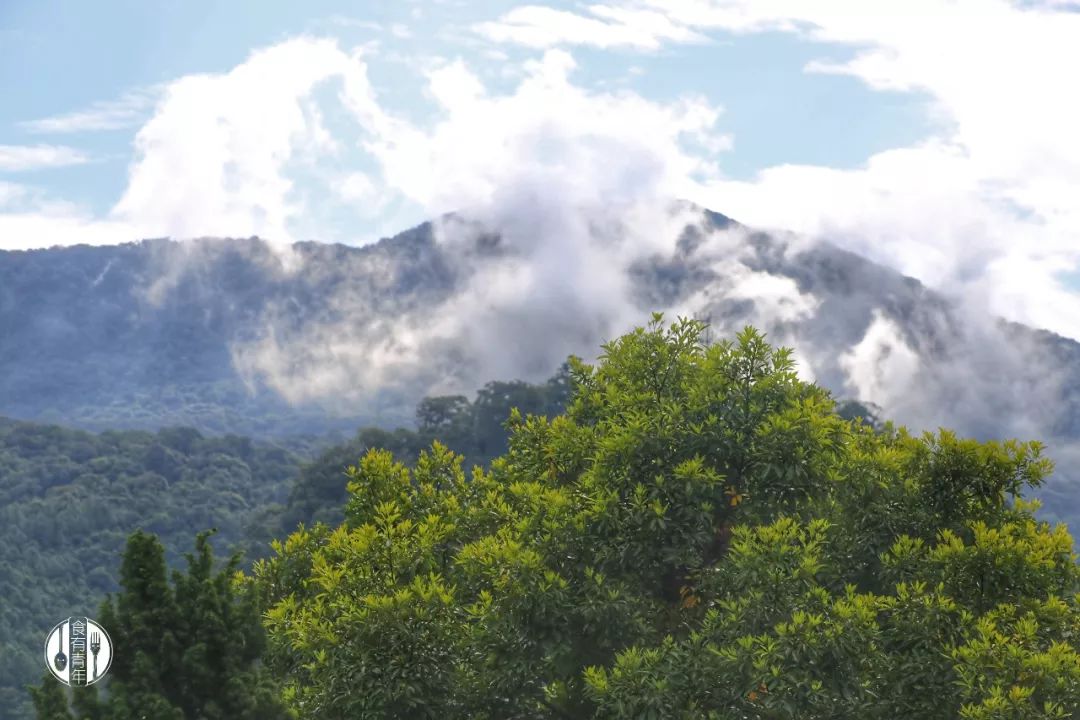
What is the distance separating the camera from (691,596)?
15477 mm

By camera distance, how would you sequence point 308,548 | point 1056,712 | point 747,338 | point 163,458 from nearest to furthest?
point 1056,712 < point 747,338 < point 308,548 < point 163,458

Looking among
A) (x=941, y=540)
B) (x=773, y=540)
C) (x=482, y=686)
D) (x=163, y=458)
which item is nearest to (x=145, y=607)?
(x=482, y=686)

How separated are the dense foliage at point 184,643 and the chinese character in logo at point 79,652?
0.26m

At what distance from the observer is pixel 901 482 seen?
50.4ft

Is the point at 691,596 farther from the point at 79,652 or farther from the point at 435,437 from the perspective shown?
the point at 435,437

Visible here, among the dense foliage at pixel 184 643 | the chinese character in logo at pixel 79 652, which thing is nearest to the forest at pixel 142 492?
the dense foliage at pixel 184 643

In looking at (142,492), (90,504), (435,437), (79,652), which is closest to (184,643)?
(79,652)

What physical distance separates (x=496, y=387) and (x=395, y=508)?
3874 inches

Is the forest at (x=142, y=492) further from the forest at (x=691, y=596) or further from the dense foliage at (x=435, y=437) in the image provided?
the forest at (x=691, y=596)

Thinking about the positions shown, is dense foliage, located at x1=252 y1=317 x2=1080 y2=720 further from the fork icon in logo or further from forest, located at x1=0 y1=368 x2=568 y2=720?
forest, located at x1=0 y1=368 x2=568 y2=720

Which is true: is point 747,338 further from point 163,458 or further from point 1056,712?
point 163,458

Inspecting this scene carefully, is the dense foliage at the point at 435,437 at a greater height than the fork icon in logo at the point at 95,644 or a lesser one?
lesser

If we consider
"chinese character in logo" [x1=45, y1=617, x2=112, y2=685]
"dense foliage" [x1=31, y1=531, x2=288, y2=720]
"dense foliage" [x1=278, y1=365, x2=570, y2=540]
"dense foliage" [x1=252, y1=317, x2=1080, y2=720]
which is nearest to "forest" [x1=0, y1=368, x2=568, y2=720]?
"dense foliage" [x1=278, y1=365, x2=570, y2=540]

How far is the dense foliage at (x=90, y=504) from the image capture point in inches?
3541
